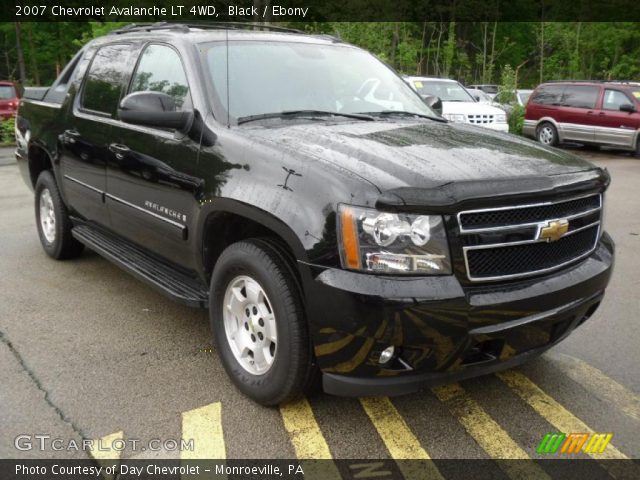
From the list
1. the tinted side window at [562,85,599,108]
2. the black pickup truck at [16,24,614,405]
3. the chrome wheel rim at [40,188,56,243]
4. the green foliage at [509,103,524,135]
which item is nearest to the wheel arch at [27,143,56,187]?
the chrome wheel rim at [40,188,56,243]

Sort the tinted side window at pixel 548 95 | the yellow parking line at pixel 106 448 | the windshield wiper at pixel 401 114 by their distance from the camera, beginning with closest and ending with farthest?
the yellow parking line at pixel 106 448, the windshield wiper at pixel 401 114, the tinted side window at pixel 548 95

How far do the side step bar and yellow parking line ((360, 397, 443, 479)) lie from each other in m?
1.11

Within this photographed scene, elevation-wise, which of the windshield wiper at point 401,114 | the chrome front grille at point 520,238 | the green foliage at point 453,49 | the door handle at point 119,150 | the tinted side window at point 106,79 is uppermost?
the green foliage at point 453,49

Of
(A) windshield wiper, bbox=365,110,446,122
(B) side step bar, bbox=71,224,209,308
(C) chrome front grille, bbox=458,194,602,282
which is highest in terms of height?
(A) windshield wiper, bbox=365,110,446,122

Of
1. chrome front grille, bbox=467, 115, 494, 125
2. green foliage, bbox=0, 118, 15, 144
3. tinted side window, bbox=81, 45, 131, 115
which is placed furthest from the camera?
green foliage, bbox=0, 118, 15, 144

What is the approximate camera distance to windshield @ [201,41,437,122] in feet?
11.6

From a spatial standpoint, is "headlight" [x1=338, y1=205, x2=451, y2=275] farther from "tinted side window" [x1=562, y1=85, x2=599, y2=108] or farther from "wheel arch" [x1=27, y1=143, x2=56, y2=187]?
"tinted side window" [x1=562, y1=85, x2=599, y2=108]

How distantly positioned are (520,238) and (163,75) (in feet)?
8.06

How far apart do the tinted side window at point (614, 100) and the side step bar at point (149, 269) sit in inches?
534

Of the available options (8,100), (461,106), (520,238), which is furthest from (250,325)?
(8,100)

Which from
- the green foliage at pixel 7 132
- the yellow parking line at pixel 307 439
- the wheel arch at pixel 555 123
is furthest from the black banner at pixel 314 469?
the green foliage at pixel 7 132

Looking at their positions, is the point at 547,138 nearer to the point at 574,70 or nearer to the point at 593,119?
the point at 593,119

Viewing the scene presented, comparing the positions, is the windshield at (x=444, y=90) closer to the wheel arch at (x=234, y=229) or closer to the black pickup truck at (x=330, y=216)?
the black pickup truck at (x=330, y=216)

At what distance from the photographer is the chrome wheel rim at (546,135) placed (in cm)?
1593
